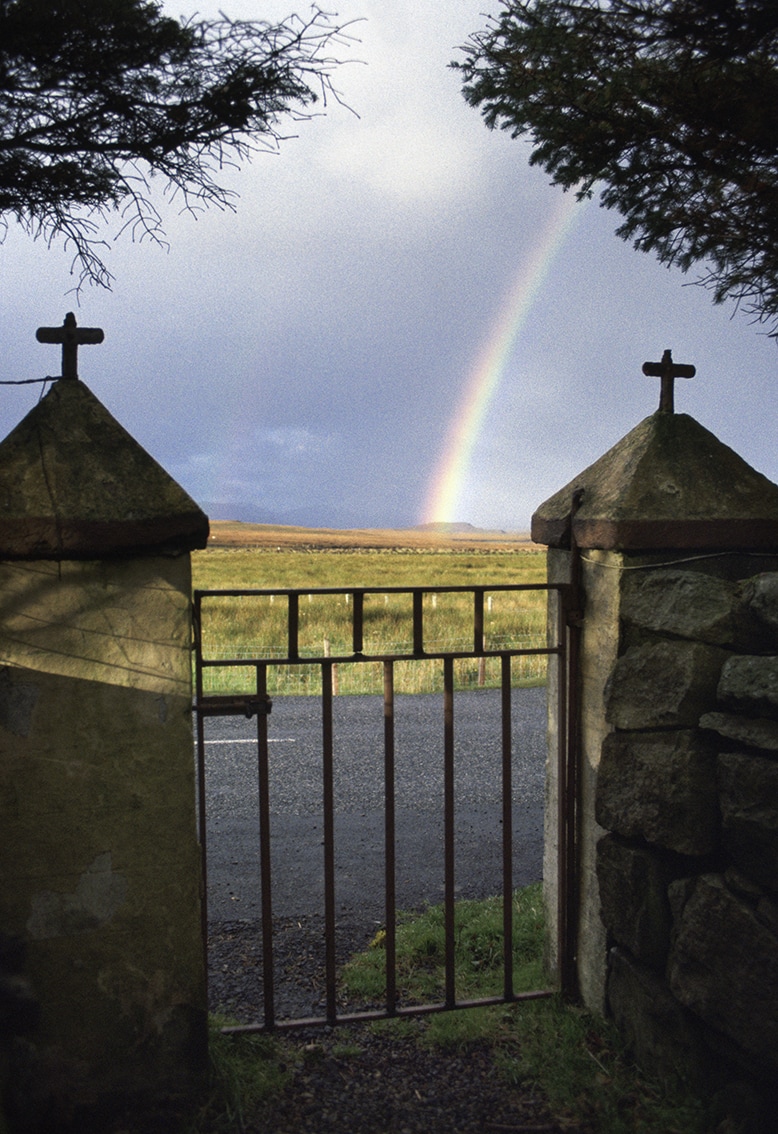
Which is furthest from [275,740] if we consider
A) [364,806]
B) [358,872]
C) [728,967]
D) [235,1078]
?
[728,967]

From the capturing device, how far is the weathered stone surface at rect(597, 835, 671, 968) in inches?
122

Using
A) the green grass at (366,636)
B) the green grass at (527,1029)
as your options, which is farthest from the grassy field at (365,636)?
the green grass at (527,1029)

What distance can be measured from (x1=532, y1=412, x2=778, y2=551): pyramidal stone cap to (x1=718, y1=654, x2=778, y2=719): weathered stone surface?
1.81 ft

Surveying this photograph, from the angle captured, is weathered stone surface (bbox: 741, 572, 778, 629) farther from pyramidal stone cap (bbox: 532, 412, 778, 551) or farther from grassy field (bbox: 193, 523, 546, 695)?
grassy field (bbox: 193, 523, 546, 695)

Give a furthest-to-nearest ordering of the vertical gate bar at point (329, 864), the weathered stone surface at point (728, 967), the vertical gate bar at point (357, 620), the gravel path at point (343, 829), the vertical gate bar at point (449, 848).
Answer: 1. the gravel path at point (343, 829)
2. the vertical gate bar at point (449, 848)
3. the vertical gate bar at point (329, 864)
4. the vertical gate bar at point (357, 620)
5. the weathered stone surface at point (728, 967)

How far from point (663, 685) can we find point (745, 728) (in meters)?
0.34

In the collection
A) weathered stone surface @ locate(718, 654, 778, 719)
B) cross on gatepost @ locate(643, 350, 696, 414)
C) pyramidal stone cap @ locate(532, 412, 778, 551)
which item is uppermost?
cross on gatepost @ locate(643, 350, 696, 414)

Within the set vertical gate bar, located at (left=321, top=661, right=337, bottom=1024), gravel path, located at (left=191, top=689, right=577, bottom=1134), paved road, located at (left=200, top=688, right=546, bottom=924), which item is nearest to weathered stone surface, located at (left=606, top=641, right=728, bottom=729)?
vertical gate bar, located at (left=321, top=661, right=337, bottom=1024)

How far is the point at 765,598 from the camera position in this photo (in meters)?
2.97

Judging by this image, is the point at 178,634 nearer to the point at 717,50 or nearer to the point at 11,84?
the point at 11,84

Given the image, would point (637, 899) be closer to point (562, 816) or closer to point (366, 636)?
point (562, 816)

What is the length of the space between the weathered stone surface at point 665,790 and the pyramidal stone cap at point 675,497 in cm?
72

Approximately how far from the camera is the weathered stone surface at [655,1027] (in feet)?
9.78

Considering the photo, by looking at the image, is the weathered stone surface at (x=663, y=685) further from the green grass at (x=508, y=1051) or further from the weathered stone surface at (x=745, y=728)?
the green grass at (x=508, y=1051)
